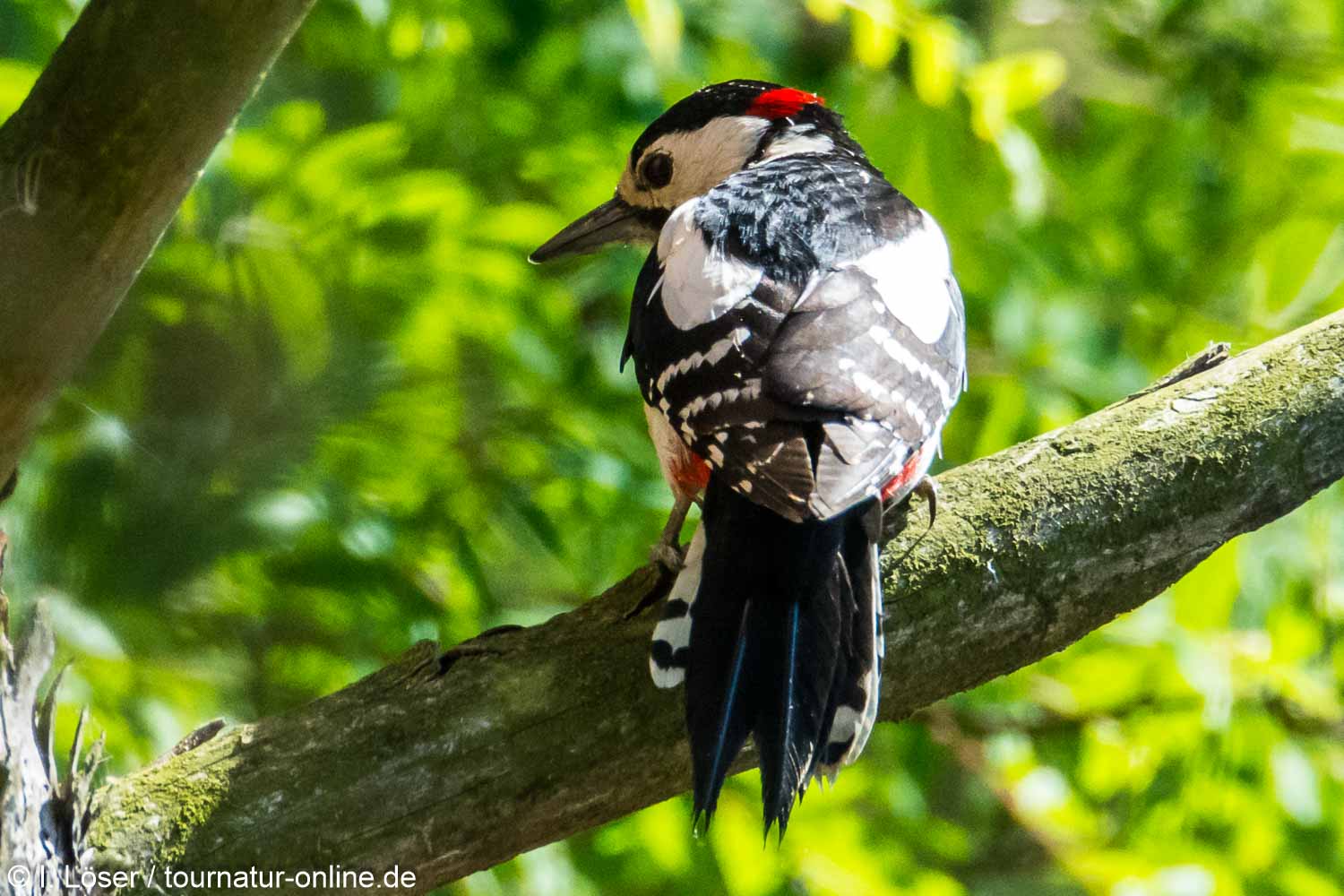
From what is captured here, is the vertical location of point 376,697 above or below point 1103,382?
above

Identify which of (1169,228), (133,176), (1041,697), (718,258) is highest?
(133,176)

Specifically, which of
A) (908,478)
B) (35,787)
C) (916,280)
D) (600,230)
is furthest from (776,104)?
(35,787)

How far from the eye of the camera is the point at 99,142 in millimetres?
2125

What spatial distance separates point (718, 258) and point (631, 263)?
48.3 inches

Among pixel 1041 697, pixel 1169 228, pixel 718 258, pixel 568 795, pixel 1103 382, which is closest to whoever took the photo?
pixel 568 795

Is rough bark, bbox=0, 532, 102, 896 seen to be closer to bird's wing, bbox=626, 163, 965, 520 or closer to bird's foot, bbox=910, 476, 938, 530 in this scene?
bird's wing, bbox=626, 163, 965, 520

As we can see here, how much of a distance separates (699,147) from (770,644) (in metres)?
1.65

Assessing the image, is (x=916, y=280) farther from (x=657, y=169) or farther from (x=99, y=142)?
(x=99, y=142)

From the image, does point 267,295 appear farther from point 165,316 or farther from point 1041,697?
point 1041,697

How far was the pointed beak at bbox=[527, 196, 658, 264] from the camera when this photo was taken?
343 centimetres

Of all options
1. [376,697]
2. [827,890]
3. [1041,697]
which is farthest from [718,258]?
[1041,697]

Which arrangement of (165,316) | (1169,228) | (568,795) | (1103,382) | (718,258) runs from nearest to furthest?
(568,795), (718,258), (165,316), (1103,382), (1169,228)

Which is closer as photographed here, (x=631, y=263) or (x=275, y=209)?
(x=275, y=209)

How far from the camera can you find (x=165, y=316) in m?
3.43
